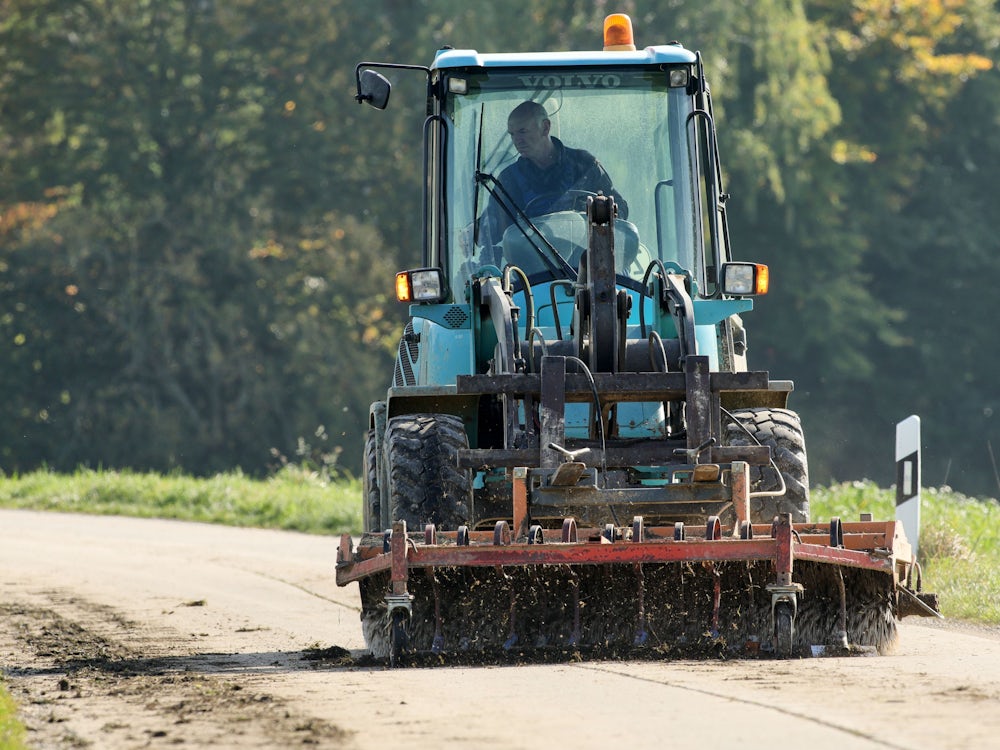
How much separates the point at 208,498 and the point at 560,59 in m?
10.4

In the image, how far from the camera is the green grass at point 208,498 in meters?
17.3

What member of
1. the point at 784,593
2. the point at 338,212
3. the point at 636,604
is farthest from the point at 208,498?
the point at 338,212

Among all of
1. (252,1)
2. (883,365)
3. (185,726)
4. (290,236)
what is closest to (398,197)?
(290,236)

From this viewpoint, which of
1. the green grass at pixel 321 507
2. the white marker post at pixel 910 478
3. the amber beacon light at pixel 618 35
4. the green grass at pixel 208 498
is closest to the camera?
the amber beacon light at pixel 618 35

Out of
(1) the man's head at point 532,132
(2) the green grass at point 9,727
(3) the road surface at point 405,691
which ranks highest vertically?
(1) the man's head at point 532,132

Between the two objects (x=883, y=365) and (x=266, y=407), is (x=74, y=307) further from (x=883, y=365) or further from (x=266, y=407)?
(x=883, y=365)

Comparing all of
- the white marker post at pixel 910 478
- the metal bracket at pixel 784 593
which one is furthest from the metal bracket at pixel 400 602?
the white marker post at pixel 910 478

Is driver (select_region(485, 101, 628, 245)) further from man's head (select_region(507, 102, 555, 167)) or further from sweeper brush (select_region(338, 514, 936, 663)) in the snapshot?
sweeper brush (select_region(338, 514, 936, 663))

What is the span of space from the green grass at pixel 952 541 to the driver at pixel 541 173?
10.5ft

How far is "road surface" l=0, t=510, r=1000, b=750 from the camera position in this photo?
5398mm

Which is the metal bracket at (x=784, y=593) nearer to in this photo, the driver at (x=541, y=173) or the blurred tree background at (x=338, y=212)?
the driver at (x=541, y=173)

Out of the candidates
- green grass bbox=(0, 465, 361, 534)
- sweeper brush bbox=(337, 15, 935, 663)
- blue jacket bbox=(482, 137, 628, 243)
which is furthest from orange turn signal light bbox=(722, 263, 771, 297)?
green grass bbox=(0, 465, 361, 534)

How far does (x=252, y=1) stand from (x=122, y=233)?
4.86 meters

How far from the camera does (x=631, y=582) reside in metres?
7.72
